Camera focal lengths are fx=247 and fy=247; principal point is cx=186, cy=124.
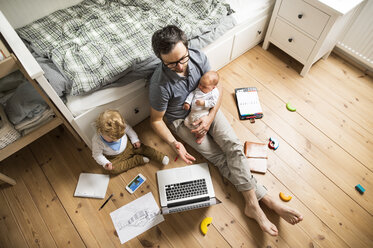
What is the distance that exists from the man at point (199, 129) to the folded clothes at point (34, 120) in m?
0.56

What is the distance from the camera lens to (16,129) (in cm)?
131

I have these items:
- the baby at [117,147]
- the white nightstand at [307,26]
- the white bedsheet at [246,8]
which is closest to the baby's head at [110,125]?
the baby at [117,147]

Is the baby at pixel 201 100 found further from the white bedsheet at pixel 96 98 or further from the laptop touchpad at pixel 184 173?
the white bedsheet at pixel 96 98

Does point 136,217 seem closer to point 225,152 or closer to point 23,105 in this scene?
point 225,152

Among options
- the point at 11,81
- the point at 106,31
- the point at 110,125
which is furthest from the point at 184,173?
the point at 11,81

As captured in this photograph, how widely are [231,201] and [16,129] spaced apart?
1267 millimetres

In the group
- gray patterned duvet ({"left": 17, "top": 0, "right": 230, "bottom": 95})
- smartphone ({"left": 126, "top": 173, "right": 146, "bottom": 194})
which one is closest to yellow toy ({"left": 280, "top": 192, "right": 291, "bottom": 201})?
smartphone ({"left": 126, "top": 173, "right": 146, "bottom": 194})

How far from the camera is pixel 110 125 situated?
128 centimetres

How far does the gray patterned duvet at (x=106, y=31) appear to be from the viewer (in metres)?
1.35

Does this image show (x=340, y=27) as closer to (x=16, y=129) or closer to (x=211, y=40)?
(x=211, y=40)

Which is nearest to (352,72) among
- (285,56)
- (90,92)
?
(285,56)

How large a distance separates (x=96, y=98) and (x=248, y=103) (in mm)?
1068

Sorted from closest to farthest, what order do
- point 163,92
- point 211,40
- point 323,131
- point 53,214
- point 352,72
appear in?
point 163,92 < point 53,214 < point 211,40 < point 323,131 < point 352,72

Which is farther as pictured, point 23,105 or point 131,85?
point 131,85
